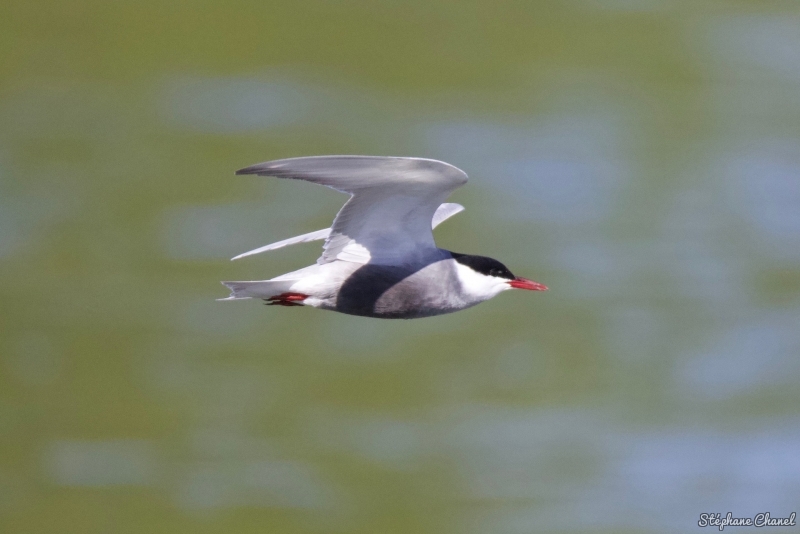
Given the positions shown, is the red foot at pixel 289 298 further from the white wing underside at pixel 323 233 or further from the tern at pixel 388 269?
the white wing underside at pixel 323 233

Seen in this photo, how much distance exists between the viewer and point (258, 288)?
4.23m

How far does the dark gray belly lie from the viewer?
14.1 feet

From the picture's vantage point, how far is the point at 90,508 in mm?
14008

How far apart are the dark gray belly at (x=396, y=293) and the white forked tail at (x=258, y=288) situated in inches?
8.4

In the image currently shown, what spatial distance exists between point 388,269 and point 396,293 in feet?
0.34

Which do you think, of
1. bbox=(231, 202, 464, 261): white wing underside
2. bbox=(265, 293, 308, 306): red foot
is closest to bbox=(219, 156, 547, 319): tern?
bbox=(265, 293, 308, 306): red foot

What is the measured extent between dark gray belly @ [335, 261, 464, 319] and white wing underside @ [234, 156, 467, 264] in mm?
65

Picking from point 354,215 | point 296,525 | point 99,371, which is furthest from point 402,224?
point 99,371

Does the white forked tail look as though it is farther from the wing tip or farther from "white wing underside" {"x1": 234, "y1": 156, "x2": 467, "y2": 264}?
the wing tip

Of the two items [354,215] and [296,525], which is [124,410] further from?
[354,215]

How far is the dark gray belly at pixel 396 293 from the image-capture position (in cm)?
429

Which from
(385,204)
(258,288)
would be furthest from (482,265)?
(258,288)

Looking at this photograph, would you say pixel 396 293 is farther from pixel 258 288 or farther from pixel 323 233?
pixel 323 233

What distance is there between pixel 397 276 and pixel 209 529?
10.3m
